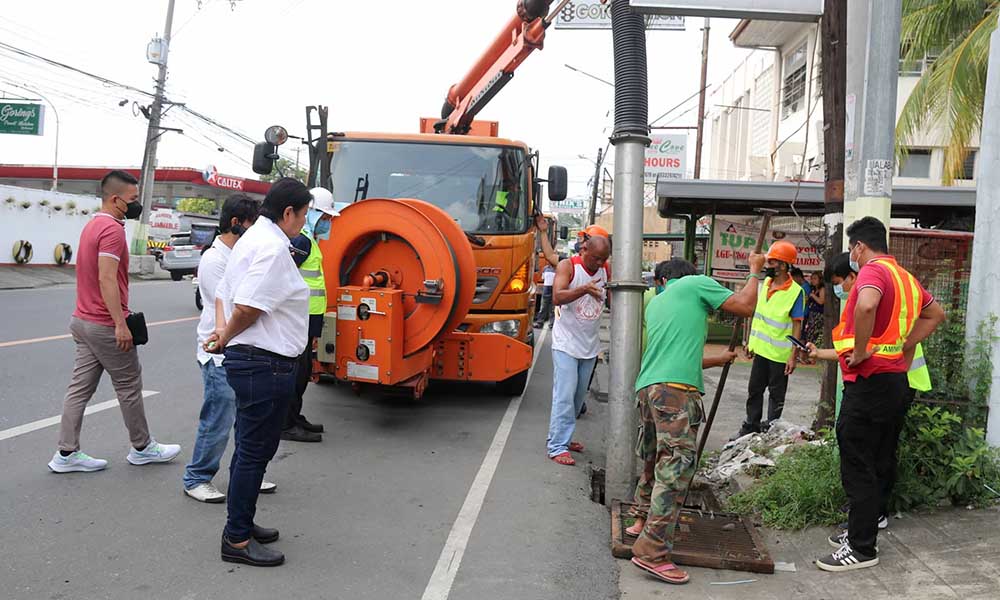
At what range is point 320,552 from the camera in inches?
166

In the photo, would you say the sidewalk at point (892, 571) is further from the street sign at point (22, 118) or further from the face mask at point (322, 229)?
the street sign at point (22, 118)

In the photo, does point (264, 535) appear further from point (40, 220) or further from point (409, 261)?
point (40, 220)

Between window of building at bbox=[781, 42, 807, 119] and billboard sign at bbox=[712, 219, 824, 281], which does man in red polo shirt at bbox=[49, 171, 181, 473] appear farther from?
window of building at bbox=[781, 42, 807, 119]

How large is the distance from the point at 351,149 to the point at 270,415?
477 centimetres

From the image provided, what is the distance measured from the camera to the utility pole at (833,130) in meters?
5.65

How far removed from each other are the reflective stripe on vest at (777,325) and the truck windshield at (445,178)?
2483 millimetres

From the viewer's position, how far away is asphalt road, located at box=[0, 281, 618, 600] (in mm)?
3816

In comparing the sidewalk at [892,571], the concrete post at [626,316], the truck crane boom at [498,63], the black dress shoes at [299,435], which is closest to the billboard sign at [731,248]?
the truck crane boom at [498,63]

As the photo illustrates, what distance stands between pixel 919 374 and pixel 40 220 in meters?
25.8

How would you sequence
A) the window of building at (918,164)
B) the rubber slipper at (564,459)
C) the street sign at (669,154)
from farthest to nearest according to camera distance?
the street sign at (669,154), the window of building at (918,164), the rubber slipper at (564,459)

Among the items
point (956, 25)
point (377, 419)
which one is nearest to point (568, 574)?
point (377, 419)

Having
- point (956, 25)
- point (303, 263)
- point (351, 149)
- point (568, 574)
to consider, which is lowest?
point (568, 574)

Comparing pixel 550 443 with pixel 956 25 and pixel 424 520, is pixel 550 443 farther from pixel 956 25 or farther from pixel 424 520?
pixel 956 25

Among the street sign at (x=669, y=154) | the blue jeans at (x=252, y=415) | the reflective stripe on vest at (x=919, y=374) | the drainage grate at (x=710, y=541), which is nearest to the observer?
the blue jeans at (x=252, y=415)
